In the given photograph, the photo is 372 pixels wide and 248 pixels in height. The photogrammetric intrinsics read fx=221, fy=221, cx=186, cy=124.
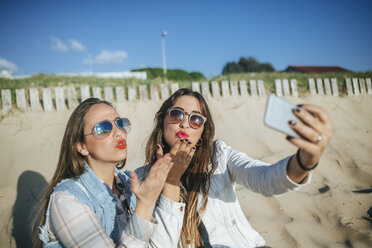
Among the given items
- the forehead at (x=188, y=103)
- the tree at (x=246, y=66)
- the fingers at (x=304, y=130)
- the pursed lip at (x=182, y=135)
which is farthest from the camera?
the tree at (x=246, y=66)

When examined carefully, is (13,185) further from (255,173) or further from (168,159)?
(255,173)

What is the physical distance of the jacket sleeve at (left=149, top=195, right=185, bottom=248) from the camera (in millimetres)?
1685

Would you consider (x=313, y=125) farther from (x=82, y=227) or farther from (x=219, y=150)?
(x=82, y=227)

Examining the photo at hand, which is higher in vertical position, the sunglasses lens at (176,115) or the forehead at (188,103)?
the forehead at (188,103)

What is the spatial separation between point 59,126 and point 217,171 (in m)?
4.43

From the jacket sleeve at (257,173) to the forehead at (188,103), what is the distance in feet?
1.47

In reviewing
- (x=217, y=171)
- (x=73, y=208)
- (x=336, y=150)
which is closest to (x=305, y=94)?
(x=336, y=150)

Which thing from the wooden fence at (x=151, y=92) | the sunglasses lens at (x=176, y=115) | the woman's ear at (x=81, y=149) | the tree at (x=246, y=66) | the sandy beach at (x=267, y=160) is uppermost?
the tree at (x=246, y=66)

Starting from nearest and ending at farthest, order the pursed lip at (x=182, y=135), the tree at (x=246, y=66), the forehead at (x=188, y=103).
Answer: the pursed lip at (x=182, y=135) → the forehead at (x=188, y=103) → the tree at (x=246, y=66)

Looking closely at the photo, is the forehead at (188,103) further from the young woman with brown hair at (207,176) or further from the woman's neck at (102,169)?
the woman's neck at (102,169)

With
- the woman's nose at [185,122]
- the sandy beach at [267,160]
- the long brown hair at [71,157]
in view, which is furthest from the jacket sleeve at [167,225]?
the sandy beach at [267,160]

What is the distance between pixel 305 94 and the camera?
7363mm

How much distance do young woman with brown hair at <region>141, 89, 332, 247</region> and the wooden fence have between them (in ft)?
12.3

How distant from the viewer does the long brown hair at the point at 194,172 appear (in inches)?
76.9
